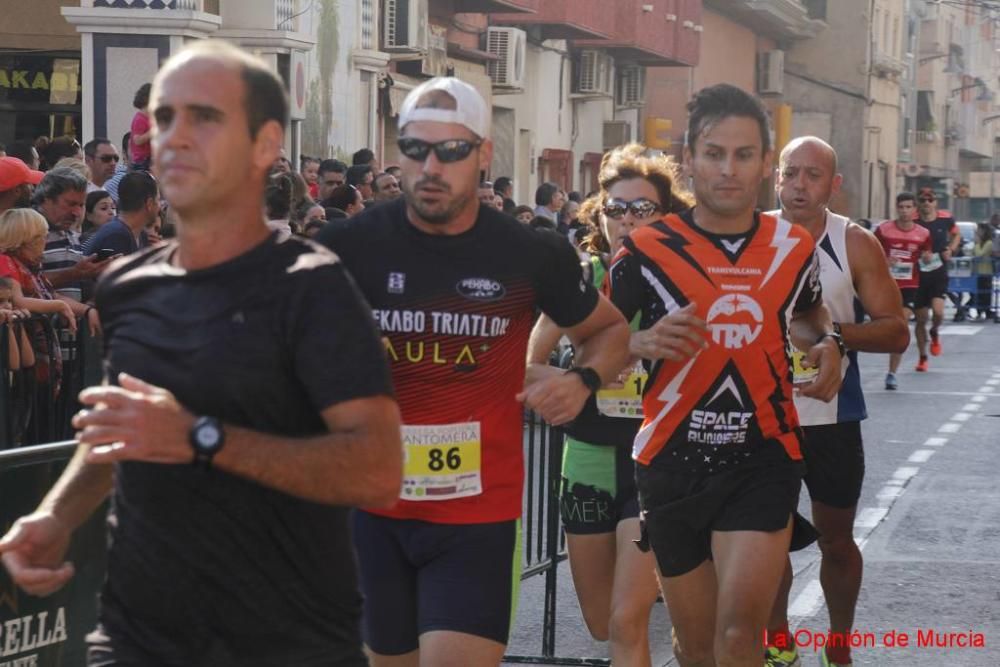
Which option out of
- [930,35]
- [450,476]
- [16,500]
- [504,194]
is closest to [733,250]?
[450,476]

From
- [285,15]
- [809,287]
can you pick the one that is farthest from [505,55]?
[809,287]

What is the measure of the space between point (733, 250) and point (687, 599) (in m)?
1.08

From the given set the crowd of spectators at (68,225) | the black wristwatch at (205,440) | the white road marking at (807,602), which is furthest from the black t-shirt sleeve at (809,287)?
the black wristwatch at (205,440)

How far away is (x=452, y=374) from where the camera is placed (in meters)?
5.16

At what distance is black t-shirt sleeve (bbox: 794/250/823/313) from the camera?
624 centimetres

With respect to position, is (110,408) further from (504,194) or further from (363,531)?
(504,194)

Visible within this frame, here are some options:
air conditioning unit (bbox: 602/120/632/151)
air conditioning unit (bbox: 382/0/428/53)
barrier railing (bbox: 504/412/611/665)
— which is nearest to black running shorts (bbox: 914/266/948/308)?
air conditioning unit (bbox: 382/0/428/53)

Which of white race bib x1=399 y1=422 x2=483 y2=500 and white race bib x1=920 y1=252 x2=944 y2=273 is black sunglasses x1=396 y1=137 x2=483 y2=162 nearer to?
white race bib x1=399 y1=422 x2=483 y2=500

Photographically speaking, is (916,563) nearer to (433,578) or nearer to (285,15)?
(433,578)

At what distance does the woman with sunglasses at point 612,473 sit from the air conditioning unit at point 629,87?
113 feet

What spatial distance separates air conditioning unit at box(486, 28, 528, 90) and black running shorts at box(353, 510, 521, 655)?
26358 millimetres

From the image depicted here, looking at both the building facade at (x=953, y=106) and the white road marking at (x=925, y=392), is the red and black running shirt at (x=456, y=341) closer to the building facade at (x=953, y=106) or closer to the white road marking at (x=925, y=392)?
the white road marking at (x=925, y=392)

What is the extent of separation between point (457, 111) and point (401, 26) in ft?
66.2

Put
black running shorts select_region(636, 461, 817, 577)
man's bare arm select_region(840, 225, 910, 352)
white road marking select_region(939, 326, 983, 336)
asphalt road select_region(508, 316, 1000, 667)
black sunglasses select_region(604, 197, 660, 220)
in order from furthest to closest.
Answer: white road marking select_region(939, 326, 983, 336)
asphalt road select_region(508, 316, 1000, 667)
man's bare arm select_region(840, 225, 910, 352)
black sunglasses select_region(604, 197, 660, 220)
black running shorts select_region(636, 461, 817, 577)
